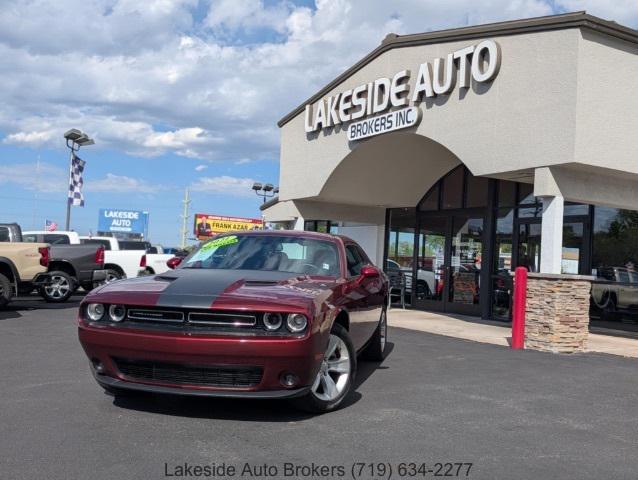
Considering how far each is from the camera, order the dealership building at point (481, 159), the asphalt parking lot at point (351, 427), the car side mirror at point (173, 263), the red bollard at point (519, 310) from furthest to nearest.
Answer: the dealership building at point (481, 159), the red bollard at point (519, 310), the car side mirror at point (173, 263), the asphalt parking lot at point (351, 427)

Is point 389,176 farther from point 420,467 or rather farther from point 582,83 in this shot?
point 420,467

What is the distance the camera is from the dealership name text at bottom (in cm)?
389

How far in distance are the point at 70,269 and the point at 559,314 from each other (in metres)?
11.5

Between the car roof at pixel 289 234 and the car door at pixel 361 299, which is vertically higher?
the car roof at pixel 289 234

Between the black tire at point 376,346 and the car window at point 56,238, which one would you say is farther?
the car window at point 56,238

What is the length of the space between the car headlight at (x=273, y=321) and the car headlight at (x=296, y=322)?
6 cm

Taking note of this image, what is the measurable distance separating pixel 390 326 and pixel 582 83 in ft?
18.0

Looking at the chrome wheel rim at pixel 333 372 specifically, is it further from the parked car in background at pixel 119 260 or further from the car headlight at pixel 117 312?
the parked car in background at pixel 119 260

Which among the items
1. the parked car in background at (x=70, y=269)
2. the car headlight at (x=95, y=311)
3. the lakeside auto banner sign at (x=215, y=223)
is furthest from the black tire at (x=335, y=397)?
the lakeside auto banner sign at (x=215, y=223)

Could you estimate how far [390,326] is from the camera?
1263 cm

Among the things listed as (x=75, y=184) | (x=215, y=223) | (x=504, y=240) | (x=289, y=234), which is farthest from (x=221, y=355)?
(x=215, y=223)

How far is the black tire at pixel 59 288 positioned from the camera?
15656 millimetres

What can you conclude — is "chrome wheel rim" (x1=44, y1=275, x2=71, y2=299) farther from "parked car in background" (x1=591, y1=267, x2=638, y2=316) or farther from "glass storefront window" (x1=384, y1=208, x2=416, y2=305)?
"parked car in background" (x1=591, y1=267, x2=638, y2=316)

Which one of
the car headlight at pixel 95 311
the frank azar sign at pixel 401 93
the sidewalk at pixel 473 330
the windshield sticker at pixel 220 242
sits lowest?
the sidewalk at pixel 473 330
